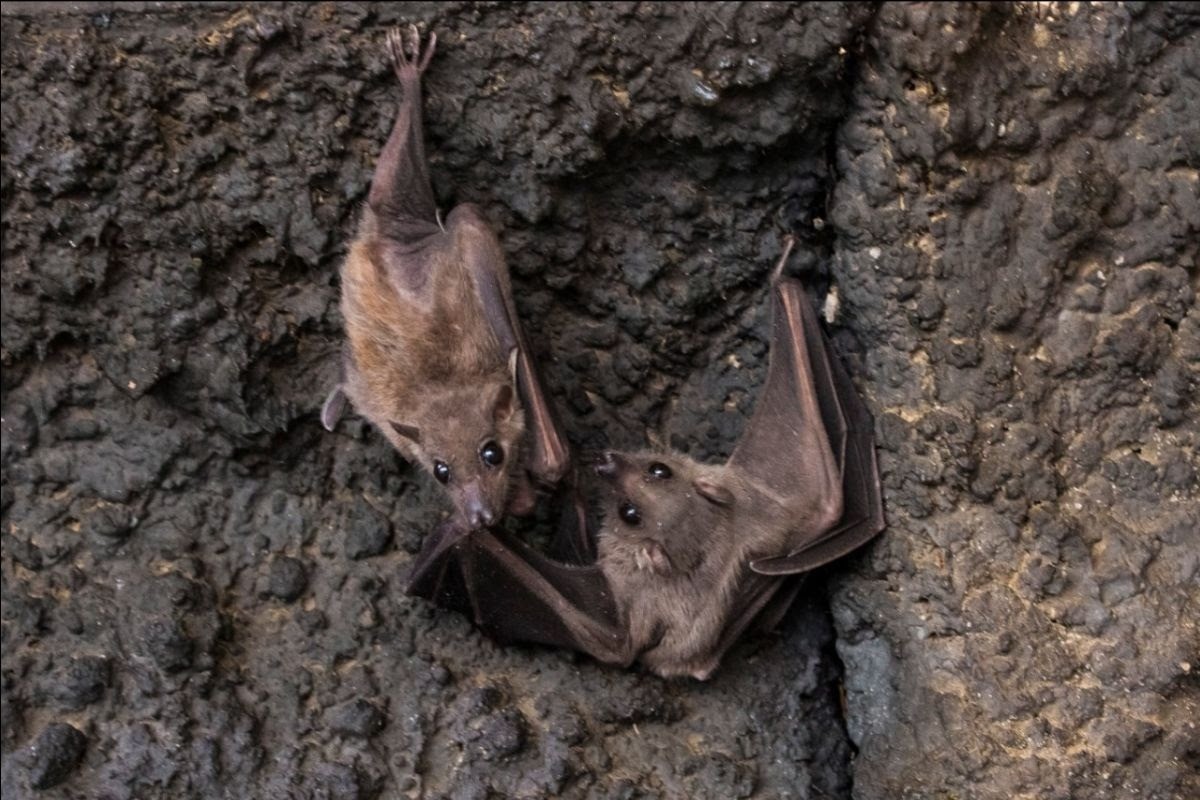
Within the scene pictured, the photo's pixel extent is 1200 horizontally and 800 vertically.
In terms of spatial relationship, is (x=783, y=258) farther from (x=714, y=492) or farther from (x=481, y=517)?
(x=481, y=517)

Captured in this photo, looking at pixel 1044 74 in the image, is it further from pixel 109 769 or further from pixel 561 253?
pixel 109 769

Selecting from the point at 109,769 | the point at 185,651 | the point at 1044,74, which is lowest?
the point at 109,769

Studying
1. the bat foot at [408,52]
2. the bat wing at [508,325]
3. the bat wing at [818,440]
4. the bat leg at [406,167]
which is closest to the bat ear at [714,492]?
the bat wing at [818,440]

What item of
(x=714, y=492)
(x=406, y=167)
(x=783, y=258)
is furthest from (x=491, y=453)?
(x=783, y=258)

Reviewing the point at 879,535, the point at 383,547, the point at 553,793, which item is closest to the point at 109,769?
the point at 383,547

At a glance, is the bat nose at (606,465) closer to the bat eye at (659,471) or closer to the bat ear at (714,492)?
the bat eye at (659,471)

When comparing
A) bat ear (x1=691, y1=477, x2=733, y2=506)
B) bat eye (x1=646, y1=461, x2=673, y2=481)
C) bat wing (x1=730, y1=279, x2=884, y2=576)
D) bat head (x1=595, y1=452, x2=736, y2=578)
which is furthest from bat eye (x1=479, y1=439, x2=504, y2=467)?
bat wing (x1=730, y1=279, x2=884, y2=576)
